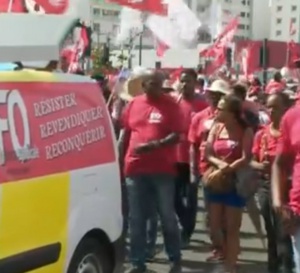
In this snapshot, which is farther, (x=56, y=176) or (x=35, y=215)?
(x=56, y=176)

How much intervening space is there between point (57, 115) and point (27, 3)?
4.11m

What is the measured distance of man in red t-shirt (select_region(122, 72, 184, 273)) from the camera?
8.56m

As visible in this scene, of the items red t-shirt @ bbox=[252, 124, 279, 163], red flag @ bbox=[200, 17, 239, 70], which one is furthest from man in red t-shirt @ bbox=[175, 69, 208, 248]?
red flag @ bbox=[200, 17, 239, 70]

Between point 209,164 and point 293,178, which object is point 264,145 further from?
point 293,178

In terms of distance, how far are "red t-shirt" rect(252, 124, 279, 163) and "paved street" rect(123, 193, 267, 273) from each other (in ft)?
3.81

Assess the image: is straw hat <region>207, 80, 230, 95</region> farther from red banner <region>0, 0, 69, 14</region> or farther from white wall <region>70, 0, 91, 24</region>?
red banner <region>0, 0, 69, 14</region>

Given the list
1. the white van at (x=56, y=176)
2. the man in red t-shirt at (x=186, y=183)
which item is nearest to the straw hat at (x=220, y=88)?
the man in red t-shirt at (x=186, y=183)

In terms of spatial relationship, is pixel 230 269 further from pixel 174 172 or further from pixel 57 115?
pixel 57 115

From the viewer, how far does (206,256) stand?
9812 mm

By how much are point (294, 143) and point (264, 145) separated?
123 inches

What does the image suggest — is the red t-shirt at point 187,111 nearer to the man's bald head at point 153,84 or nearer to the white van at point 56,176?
the man's bald head at point 153,84

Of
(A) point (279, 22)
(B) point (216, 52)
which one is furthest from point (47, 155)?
(A) point (279, 22)

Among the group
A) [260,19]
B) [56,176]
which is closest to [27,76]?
[56,176]

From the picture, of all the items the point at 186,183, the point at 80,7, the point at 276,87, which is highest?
the point at 80,7
